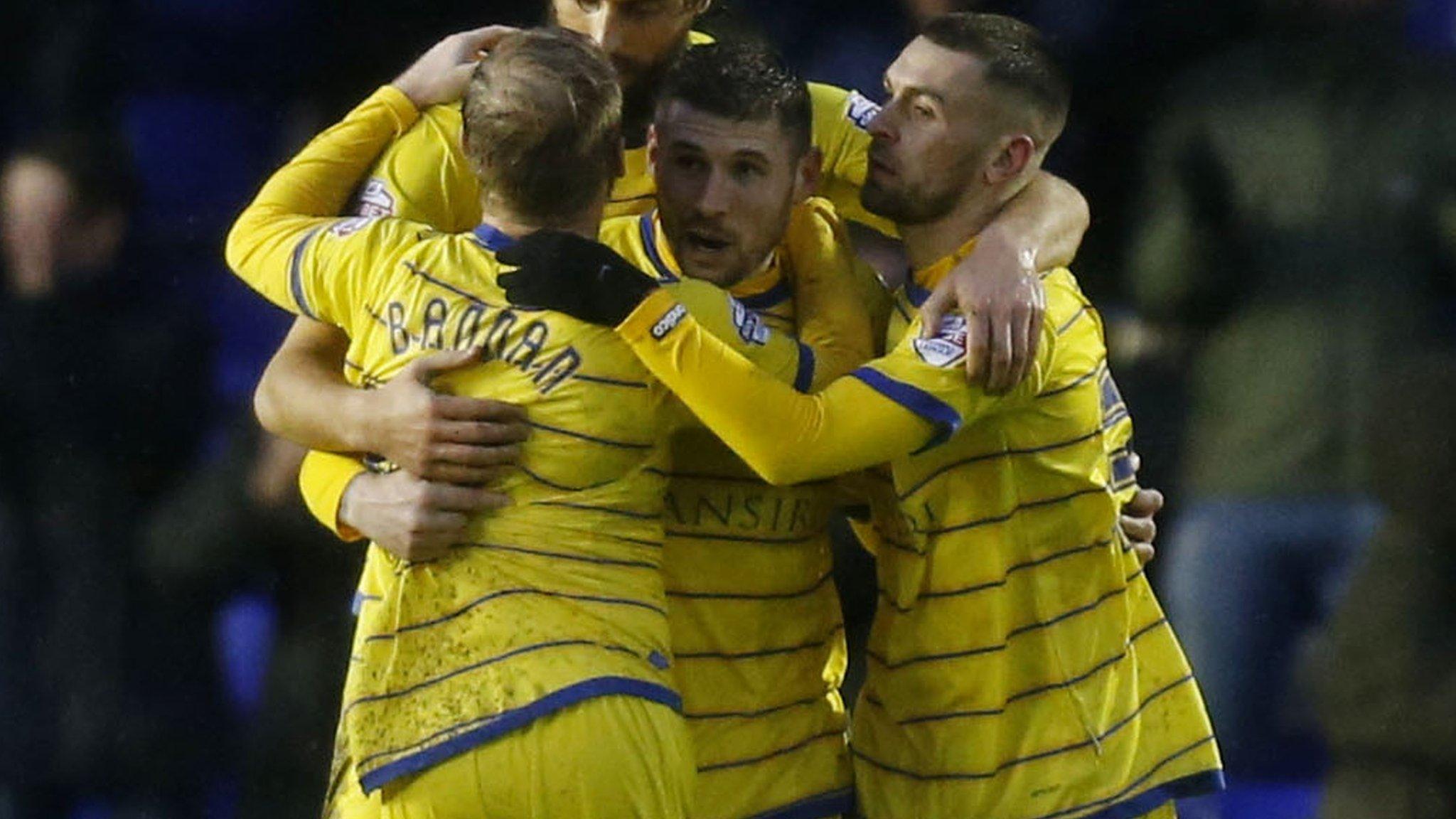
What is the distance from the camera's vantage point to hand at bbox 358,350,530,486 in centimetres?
227

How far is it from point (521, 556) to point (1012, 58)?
0.64 m

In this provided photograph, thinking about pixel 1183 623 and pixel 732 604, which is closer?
pixel 732 604

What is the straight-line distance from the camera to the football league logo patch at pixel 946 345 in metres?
2.33

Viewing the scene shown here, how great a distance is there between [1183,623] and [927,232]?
1.15 metres

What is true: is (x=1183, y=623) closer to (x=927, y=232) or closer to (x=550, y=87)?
(x=927, y=232)

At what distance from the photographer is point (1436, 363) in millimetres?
3717

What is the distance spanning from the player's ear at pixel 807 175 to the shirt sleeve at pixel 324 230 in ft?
1.07

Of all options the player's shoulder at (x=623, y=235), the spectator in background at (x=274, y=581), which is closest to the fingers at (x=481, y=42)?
the player's shoulder at (x=623, y=235)

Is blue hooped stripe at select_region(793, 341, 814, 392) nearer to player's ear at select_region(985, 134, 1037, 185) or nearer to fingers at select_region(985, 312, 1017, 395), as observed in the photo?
fingers at select_region(985, 312, 1017, 395)

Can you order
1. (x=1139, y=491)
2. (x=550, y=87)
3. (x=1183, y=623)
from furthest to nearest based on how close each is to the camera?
(x=1183, y=623), (x=1139, y=491), (x=550, y=87)

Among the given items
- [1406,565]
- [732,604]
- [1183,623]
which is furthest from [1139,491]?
[1406,565]

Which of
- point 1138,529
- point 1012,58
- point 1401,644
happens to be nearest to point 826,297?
point 1012,58

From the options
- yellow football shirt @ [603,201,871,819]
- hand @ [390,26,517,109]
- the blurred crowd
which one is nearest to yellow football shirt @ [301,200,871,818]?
yellow football shirt @ [603,201,871,819]

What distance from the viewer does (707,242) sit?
2406 mm
